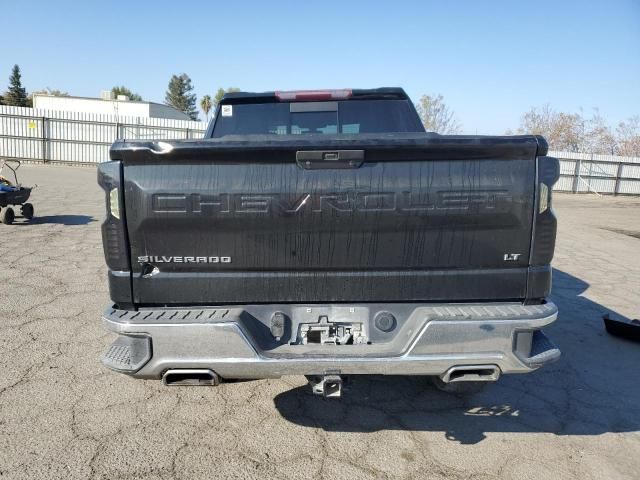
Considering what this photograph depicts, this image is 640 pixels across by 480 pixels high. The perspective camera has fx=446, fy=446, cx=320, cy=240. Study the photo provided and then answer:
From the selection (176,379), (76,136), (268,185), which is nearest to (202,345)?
(176,379)

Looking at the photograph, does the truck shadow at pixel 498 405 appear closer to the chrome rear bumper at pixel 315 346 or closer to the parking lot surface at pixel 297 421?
the parking lot surface at pixel 297 421

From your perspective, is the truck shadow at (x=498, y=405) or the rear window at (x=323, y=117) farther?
the rear window at (x=323, y=117)

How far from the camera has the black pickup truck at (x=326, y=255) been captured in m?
2.22

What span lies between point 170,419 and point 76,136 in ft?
93.1

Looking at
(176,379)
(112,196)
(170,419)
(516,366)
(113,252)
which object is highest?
(112,196)

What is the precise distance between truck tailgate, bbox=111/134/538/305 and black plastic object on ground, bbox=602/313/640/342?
9.30ft

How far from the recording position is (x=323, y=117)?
3785mm

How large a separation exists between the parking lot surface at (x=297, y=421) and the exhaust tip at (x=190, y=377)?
1.63ft

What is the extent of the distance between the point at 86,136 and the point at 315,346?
28.8 metres

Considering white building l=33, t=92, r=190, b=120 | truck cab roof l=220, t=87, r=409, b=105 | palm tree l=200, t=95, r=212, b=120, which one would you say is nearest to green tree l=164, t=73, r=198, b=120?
palm tree l=200, t=95, r=212, b=120

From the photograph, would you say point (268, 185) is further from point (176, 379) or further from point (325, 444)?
point (325, 444)

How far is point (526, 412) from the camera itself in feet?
10.1

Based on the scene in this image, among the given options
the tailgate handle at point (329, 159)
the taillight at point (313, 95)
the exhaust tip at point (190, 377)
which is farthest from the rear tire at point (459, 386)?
the taillight at point (313, 95)

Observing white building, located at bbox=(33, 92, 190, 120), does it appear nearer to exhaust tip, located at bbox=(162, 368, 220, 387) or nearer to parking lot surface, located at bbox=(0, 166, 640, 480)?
parking lot surface, located at bbox=(0, 166, 640, 480)
